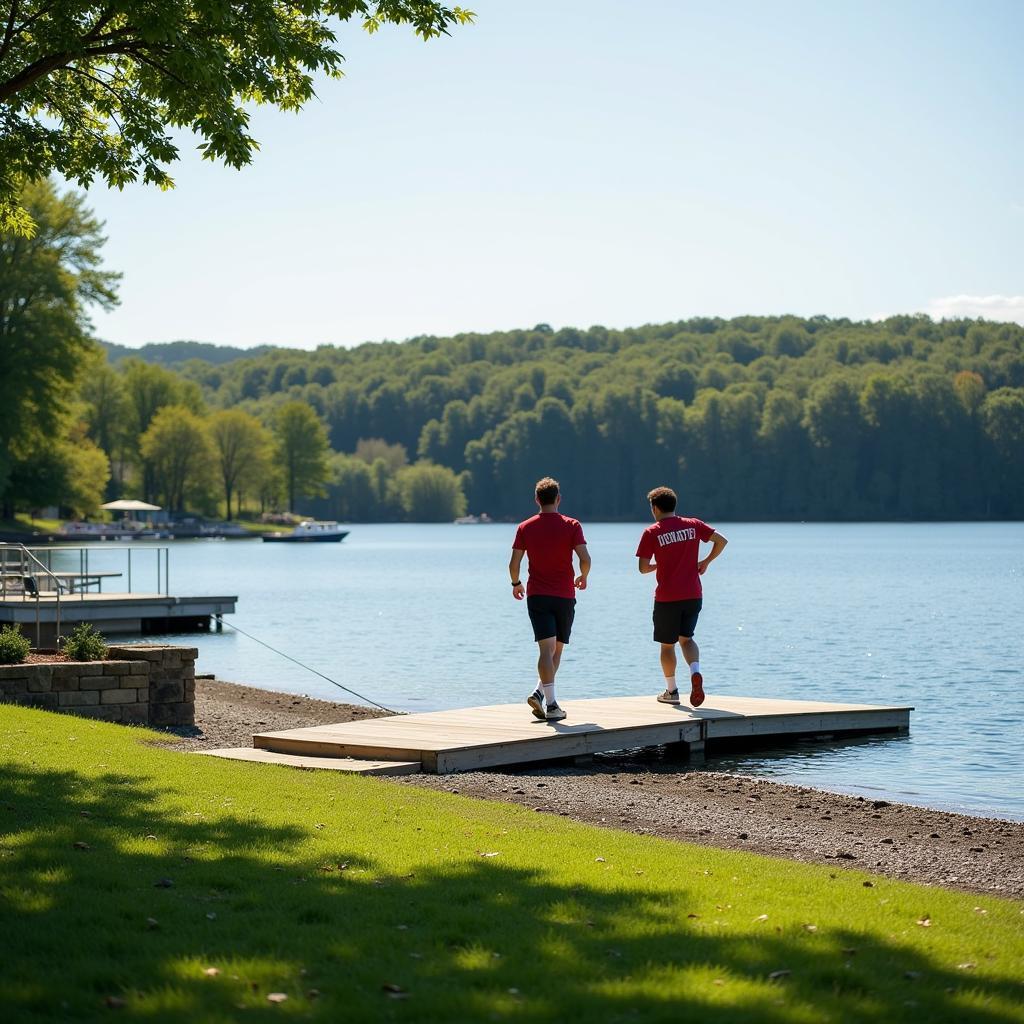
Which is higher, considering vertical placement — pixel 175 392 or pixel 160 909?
pixel 175 392

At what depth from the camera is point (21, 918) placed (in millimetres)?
5242

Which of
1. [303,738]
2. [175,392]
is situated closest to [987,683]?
[303,738]

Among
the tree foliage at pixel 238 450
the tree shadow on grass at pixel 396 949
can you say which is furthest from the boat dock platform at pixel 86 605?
the tree foliage at pixel 238 450

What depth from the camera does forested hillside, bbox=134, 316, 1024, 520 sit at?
143750mm

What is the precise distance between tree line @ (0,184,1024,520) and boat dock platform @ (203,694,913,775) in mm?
83607

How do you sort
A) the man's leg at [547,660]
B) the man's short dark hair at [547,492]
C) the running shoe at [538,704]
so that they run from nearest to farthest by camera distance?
the man's short dark hair at [547,492], the man's leg at [547,660], the running shoe at [538,704]

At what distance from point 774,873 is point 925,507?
146143 millimetres

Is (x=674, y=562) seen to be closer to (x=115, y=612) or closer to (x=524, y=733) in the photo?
(x=524, y=733)

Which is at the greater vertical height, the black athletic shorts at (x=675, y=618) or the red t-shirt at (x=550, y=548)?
the red t-shirt at (x=550, y=548)

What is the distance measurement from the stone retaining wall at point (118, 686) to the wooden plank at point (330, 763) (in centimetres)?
224

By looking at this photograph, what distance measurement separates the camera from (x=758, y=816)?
10.1m

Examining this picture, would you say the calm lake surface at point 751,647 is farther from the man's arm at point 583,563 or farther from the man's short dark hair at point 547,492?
the man's short dark hair at point 547,492

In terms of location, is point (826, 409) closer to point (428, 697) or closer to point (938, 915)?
point (428, 697)

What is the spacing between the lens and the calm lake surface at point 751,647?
1469 centimetres
